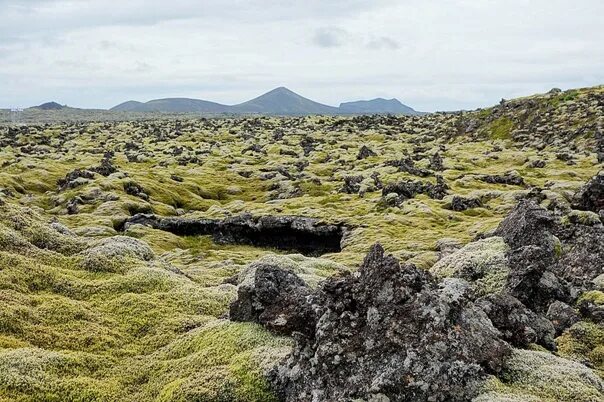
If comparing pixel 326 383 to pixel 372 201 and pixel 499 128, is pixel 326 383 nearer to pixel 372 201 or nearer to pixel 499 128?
pixel 372 201

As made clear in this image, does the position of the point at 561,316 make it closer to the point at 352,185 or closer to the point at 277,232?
the point at 277,232

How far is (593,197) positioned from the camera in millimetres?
36969

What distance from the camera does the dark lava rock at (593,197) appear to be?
3659 centimetres

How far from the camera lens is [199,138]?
438 ft

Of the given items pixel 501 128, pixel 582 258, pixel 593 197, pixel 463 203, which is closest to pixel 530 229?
pixel 582 258

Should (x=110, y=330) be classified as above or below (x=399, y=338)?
below

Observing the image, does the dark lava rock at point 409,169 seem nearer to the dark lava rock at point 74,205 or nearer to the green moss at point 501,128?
the green moss at point 501,128

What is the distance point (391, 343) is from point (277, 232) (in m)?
37.1

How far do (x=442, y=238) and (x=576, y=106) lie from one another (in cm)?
7629

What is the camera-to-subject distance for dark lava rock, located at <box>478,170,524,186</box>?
6569cm

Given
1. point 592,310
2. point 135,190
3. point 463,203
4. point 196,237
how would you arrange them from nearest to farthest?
point 592,310 < point 196,237 < point 463,203 < point 135,190

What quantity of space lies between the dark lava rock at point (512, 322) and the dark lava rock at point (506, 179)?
5228 centimetres

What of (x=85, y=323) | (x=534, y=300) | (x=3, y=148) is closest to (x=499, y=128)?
(x=3, y=148)

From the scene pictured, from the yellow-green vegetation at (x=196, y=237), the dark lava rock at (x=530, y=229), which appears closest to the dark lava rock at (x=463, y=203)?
the yellow-green vegetation at (x=196, y=237)
